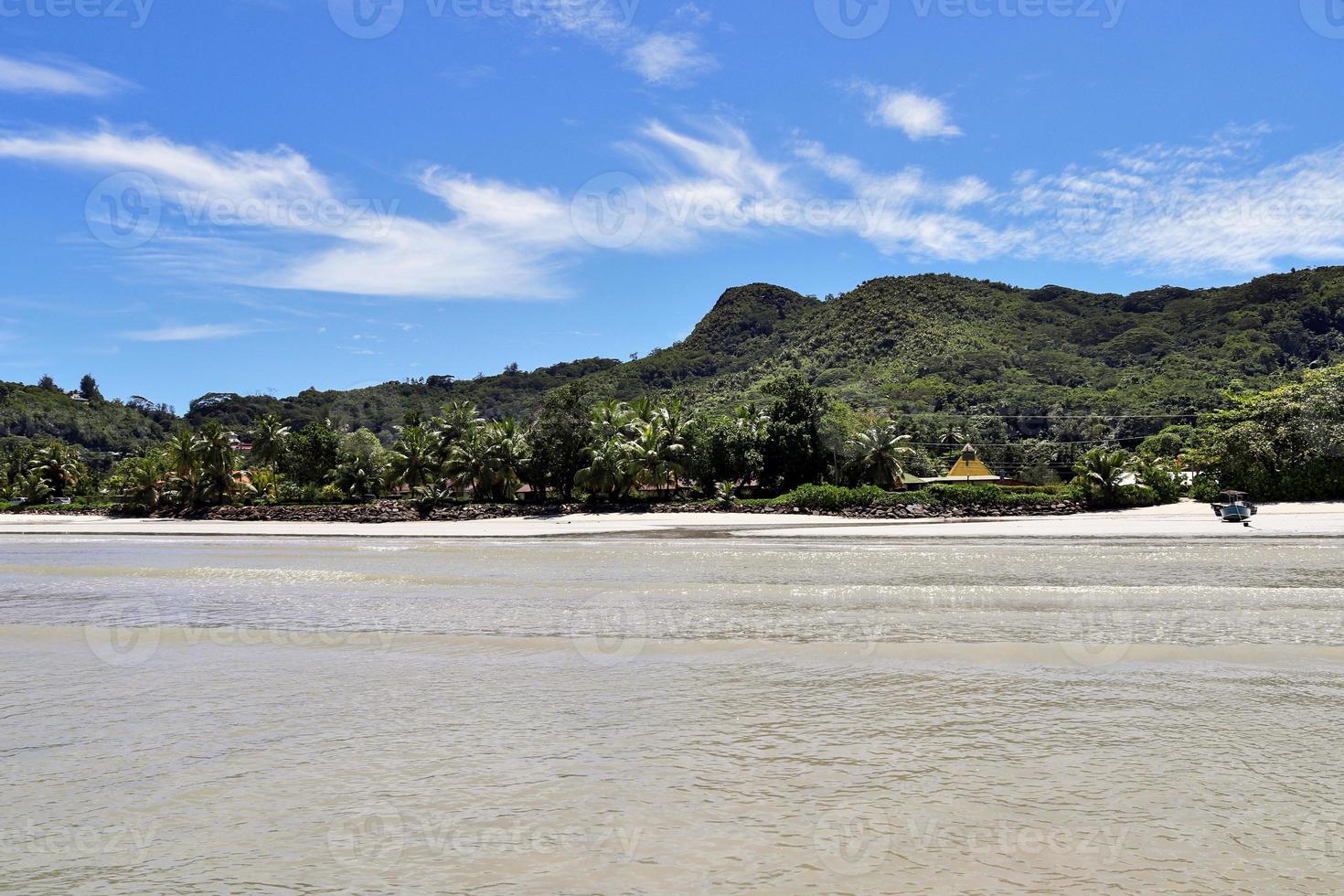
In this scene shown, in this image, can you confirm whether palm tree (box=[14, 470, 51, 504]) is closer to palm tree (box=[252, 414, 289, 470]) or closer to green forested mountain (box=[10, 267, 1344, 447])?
palm tree (box=[252, 414, 289, 470])

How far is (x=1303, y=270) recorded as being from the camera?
115 m

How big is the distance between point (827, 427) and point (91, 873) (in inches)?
1502

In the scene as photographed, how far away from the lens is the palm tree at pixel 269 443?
6569 cm

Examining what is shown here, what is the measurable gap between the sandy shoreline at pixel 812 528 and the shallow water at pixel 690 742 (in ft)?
34.1

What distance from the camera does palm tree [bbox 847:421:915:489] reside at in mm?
40875

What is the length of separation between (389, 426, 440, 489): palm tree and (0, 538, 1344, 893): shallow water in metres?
30.9

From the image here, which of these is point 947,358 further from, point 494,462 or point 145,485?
point 145,485

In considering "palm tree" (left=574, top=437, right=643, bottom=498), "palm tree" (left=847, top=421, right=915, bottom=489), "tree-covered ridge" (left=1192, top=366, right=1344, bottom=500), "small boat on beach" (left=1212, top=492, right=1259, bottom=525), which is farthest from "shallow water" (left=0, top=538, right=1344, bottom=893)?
"palm tree" (left=574, top=437, right=643, bottom=498)

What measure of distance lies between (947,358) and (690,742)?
315 feet

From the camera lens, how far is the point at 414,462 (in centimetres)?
4912

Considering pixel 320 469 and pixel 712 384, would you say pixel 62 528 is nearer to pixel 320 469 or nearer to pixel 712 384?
pixel 320 469

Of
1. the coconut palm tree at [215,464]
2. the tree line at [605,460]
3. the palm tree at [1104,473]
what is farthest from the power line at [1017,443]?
the coconut palm tree at [215,464]

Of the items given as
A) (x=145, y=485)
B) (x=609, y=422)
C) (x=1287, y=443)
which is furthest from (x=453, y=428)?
(x=1287, y=443)

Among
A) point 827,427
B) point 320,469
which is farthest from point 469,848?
point 320,469
